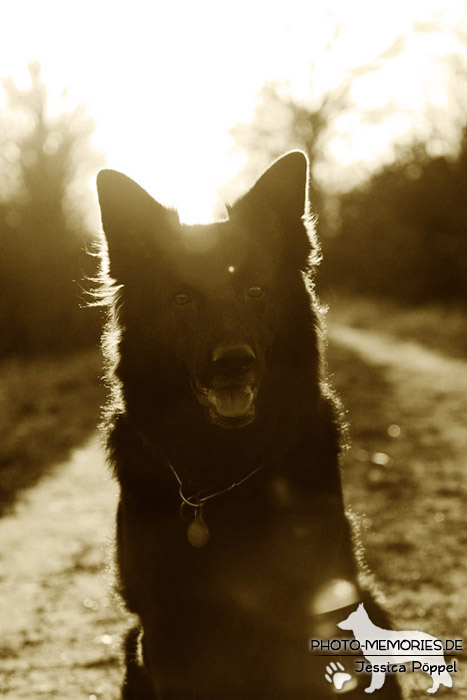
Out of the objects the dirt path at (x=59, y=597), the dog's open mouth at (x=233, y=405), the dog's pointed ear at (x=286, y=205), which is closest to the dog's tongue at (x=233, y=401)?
the dog's open mouth at (x=233, y=405)

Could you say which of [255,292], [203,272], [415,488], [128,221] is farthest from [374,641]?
[415,488]

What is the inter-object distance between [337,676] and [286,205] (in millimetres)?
2184

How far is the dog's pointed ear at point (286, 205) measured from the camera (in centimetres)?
383

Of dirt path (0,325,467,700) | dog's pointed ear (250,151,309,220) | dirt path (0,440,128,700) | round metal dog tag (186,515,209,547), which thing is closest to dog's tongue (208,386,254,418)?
round metal dog tag (186,515,209,547)

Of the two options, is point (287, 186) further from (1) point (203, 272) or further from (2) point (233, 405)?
(2) point (233, 405)

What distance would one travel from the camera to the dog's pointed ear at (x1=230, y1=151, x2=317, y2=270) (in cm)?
383

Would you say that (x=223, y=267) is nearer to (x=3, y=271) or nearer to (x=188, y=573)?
(x=188, y=573)

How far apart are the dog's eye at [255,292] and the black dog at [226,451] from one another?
0.5 inches

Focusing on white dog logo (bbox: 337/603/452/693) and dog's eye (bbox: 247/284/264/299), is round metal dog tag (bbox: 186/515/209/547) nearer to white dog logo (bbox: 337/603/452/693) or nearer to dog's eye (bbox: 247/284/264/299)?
white dog logo (bbox: 337/603/452/693)

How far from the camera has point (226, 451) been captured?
145 inches

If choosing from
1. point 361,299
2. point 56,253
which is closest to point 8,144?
point 56,253

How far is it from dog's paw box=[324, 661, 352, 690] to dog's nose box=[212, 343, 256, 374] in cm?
134

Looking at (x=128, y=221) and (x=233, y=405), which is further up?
(x=128, y=221)

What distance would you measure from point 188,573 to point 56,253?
723 inches
